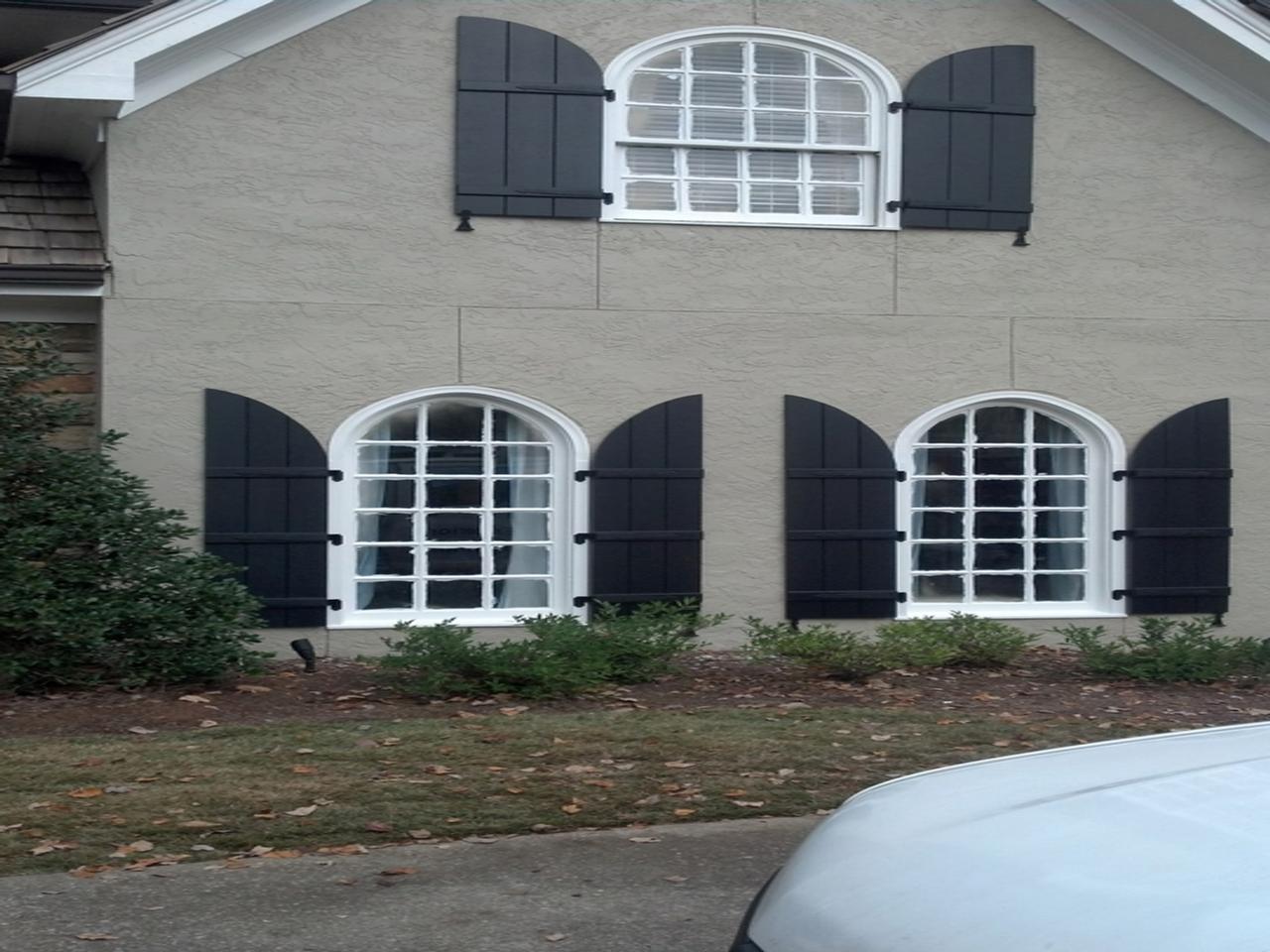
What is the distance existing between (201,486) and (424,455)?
141 centimetres

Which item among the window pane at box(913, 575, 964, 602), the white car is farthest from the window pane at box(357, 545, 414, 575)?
the white car

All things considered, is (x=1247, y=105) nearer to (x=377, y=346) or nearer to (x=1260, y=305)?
(x=1260, y=305)

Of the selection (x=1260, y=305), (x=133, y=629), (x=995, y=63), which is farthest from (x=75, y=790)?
(x=1260, y=305)

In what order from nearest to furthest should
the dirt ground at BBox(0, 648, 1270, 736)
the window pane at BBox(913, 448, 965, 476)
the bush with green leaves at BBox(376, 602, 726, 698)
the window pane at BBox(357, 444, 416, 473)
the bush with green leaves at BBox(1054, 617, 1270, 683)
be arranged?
the dirt ground at BBox(0, 648, 1270, 736)
the bush with green leaves at BBox(376, 602, 726, 698)
the bush with green leaves at BBox(1054, 617, 1270, 683)
the window pane at BBox(357, 444, 416, 473)
the window pane at BBox(913, 448, 965, 476)

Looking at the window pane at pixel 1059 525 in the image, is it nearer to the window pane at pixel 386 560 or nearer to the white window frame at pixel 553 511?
the white window frame at pixel 553 511

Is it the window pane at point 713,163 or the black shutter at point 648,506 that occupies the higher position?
the window pane at point 713,163

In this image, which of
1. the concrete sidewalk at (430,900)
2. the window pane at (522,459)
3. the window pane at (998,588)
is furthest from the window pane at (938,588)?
the concrete sidewalk at (430,900)

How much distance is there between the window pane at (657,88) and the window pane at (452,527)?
2940 millimetres

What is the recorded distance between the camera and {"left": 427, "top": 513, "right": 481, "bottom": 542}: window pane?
10.3m

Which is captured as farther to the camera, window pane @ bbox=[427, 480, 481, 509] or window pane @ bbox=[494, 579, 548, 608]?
window pane @ bbox=[494, 579, 548, 608]

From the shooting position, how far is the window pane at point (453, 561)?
10266mm

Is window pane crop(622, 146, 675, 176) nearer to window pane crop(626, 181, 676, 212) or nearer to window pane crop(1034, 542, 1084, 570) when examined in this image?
window pane crop(626, 181, 676, 212)

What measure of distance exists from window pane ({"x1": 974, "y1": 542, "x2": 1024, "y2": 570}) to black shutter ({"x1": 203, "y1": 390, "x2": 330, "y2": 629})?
4441mm

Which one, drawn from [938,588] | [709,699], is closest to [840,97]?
[938,588]
